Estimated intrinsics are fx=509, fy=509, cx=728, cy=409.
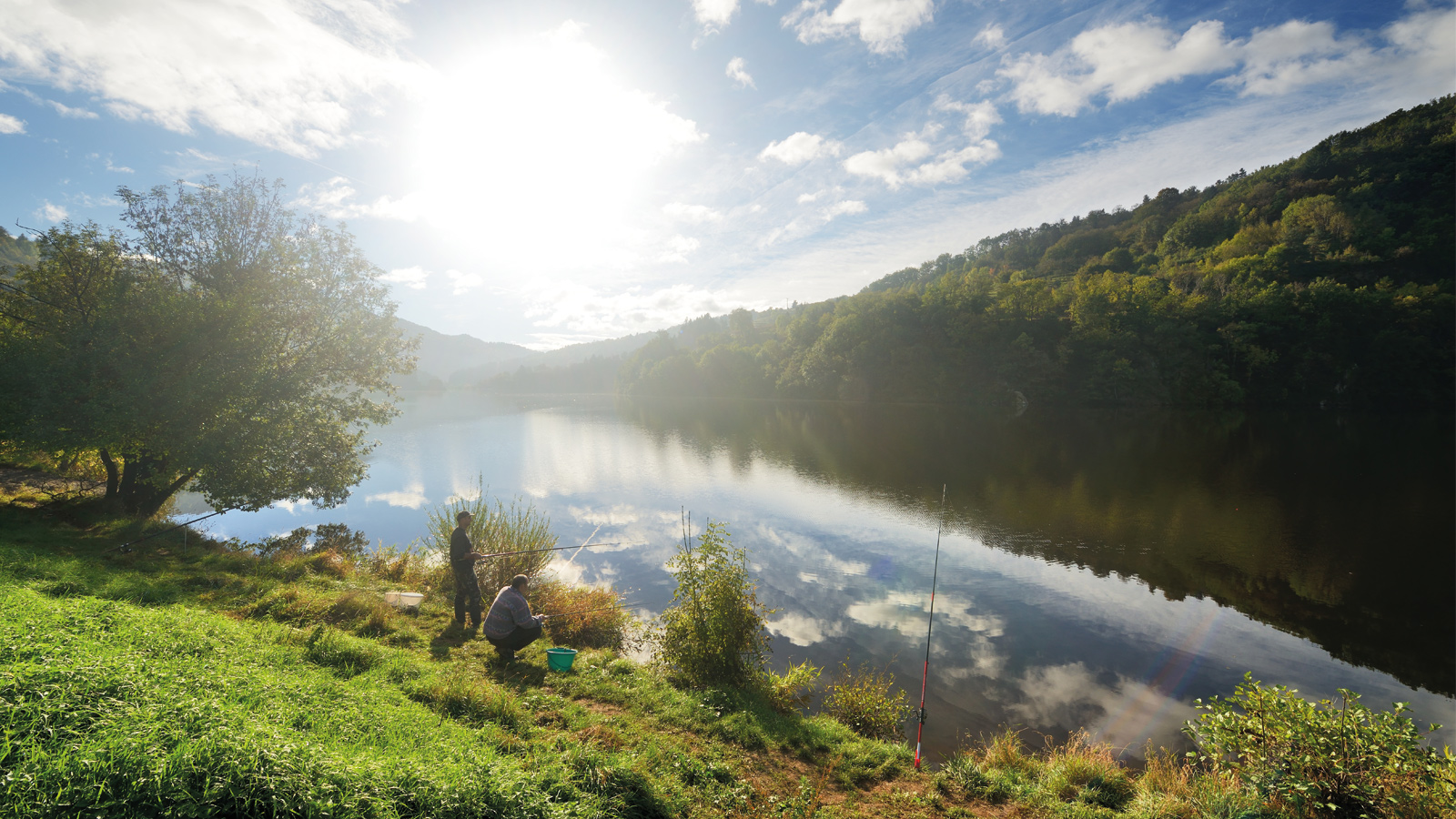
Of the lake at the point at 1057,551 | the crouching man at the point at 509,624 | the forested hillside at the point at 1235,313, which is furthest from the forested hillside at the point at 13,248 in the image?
the forested hillside at the point at 1235,313

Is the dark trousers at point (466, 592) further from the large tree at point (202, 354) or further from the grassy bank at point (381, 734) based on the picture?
the large tree at point (202, 354)

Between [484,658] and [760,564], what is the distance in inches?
368

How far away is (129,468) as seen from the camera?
15945mm

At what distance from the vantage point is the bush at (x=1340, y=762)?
4.61 meters

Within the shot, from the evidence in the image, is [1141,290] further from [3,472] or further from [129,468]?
[3,472]

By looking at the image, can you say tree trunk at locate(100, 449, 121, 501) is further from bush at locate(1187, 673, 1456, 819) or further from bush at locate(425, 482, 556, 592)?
bush at locate(1187, 673, 1456, 819)

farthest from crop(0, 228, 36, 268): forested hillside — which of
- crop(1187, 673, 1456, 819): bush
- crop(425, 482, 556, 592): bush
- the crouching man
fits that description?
crop(1187, 673, 1456, 819): bush

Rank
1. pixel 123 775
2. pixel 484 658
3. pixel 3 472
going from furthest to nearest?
pixel 3 472
pixel 484 658
pixel 123 775

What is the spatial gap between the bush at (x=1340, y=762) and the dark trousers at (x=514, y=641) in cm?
941

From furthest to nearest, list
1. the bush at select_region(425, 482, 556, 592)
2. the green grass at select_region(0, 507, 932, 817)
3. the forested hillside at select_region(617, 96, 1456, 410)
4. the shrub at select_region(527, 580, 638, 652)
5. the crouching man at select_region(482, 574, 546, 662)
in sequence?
the forested hillside at select_region(617, 96, 1456, 410) → the bush at select_region(425, 482, 556, 592) → the shrub at select_region(527, 580, 638, 652) → the crouching man at select_region(482, 574, 546, 662) → the green grass at select_region(0, 507, 932, 817)

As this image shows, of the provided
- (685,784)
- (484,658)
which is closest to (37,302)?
(484,658)

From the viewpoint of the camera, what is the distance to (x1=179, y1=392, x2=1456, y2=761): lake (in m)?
10.1

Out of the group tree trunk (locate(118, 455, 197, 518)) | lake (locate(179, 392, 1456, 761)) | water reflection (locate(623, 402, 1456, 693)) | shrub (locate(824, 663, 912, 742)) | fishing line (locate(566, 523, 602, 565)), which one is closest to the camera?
shrub (locate(824, 663, 912, 742))

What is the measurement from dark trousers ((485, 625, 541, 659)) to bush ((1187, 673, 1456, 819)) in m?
9.41
